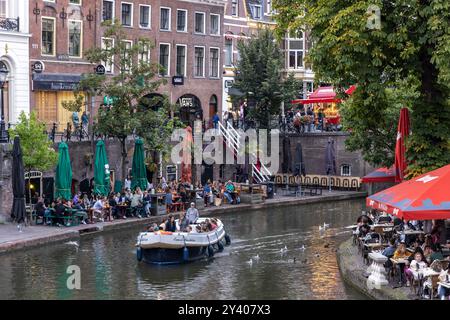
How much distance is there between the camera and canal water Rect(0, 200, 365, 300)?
2773cm

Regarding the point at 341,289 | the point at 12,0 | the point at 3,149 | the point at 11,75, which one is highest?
the point at 12,0

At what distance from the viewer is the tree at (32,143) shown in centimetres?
4028

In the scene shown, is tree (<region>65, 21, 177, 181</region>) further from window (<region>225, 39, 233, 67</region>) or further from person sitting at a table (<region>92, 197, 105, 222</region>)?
window (<region>225, 39, 233, 67</region>)

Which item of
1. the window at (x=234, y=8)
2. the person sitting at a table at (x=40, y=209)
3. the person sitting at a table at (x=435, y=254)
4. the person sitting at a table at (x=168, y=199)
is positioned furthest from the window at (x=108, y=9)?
the person sitting at a table at (x=435, y=254)

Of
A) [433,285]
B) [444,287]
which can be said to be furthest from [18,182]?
[444,287]

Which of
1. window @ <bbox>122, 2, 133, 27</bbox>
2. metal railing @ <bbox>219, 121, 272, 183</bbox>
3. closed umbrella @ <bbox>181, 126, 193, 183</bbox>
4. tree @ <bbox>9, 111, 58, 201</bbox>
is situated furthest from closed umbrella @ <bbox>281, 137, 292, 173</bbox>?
tree @ <bbox>9, 111, 58, 201</bbox>

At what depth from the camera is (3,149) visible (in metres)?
40.9

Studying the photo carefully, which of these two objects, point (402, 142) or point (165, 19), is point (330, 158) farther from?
point (402, 142)

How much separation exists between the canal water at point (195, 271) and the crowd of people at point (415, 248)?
1.47m

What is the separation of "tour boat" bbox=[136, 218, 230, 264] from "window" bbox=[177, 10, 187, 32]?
97.7ft

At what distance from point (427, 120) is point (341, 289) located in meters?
6.51
